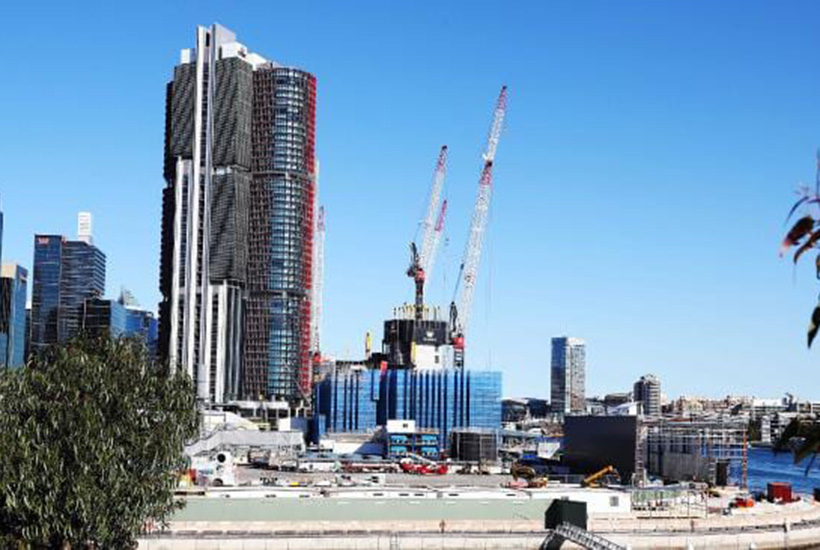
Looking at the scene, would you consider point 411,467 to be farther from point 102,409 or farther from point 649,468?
point 102,409

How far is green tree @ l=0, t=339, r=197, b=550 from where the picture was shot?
197ft

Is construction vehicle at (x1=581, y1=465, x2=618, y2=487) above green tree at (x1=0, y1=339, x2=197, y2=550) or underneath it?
underneath

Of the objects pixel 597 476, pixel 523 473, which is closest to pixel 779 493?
pixel 597 476

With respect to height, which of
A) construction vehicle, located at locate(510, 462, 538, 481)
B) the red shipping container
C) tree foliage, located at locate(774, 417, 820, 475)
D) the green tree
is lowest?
construction vehicle, located at locate(510, 462, 538, 481)

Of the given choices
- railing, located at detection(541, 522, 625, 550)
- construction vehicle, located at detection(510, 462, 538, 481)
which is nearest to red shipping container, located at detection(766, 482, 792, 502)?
construction vehicle, located at detection(510, 462, 538, 481)

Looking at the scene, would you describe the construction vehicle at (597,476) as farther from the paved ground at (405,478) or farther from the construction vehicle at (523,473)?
the paved ground at (405,478)

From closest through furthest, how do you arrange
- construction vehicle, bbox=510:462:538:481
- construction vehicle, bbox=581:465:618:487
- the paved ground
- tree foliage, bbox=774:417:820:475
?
tree foliage, bbox=774:417:820:475 < construction vehicle, bbox=581:465:618:487 < the paved ground < construction vehicle, bbox=510:462:538:481

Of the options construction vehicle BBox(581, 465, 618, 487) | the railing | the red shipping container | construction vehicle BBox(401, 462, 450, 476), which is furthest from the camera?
construction vehicle BBox(401, 462, 450, 476)

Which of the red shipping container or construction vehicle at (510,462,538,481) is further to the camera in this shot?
construction vehicle at (510,462,538,481)

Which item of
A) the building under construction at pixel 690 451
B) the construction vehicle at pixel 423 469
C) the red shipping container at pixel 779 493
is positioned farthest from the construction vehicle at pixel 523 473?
the red shipping container at pixel 779 493

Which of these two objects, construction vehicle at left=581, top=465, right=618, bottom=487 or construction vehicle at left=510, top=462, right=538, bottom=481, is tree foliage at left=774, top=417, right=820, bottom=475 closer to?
construction vehicle at left=581, top=465, right=618, bottom=487

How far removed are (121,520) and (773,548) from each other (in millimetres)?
69335

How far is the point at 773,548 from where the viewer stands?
355ft

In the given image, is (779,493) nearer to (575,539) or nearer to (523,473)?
(523,473)
